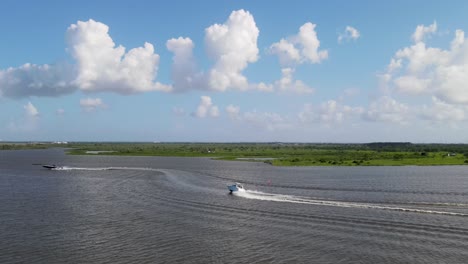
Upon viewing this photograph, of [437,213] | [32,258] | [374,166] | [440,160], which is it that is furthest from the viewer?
[440,160]

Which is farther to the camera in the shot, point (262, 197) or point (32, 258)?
point (262, 197)

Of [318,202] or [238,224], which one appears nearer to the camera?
[238,224]

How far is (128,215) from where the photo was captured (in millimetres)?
47969

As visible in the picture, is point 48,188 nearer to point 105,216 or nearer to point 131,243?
point 105,216

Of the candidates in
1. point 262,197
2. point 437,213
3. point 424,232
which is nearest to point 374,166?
point 262,197

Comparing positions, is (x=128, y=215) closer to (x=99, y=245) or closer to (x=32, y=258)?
(x=99, y=245)

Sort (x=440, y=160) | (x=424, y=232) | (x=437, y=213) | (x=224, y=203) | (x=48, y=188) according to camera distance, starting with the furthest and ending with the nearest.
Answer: (x=440, y=160) < (x=48, y=188) < (x=224, y=203) < (x=437, y=213) < (x=424, y=232)

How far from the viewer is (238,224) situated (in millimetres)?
43344

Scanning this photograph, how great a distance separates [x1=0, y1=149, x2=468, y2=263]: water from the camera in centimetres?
3281

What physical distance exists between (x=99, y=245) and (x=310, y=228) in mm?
18055

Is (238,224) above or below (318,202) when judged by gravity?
below

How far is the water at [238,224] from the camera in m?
32.8

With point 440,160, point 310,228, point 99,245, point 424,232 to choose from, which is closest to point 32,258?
point 99,245

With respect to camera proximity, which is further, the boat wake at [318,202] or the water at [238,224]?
the boat wake at [318,202]
